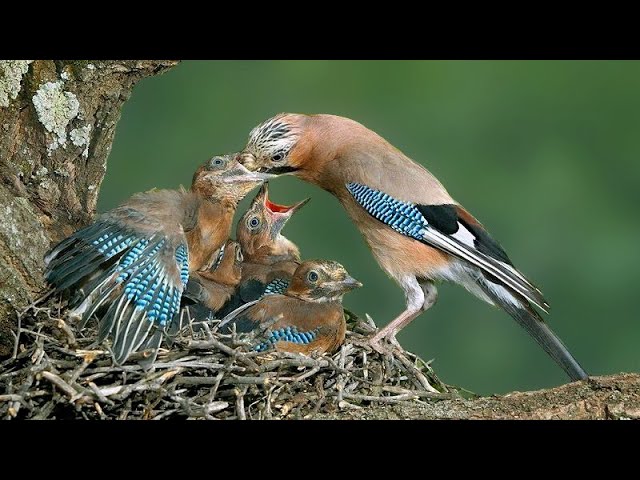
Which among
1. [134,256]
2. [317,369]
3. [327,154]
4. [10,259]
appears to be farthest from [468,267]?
[10,259]

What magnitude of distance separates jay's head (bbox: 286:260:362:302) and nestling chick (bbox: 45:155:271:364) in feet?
1.74

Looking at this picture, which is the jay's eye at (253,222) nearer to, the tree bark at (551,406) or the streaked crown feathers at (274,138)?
the streaked crown feathers at (274,138)

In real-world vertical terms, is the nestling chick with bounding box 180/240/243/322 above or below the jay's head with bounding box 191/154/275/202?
below

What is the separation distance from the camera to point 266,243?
5.76m

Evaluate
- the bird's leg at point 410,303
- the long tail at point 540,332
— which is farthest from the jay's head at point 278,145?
the long tail at point 540,332

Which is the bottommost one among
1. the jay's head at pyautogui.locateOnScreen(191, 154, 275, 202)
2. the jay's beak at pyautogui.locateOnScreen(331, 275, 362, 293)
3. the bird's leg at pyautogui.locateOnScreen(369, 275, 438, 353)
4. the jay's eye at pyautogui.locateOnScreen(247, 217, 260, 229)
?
the bird's leg at pyautogui.locateOnScreen(369, 275, 438, 353)

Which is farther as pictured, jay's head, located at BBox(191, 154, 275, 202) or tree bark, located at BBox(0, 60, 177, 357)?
jay's head, located at BBox(191, 154, 275, 202)

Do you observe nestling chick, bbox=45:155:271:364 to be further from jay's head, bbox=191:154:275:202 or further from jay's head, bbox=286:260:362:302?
jay's head, bbox=286:260:362:302

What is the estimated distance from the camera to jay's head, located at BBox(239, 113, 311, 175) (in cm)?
556

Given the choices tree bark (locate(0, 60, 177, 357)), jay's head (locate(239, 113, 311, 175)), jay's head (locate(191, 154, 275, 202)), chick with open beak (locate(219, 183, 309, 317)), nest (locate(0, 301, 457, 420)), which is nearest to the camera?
nest (locate(0, 301, 457, 420))

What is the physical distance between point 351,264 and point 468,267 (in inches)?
87.8

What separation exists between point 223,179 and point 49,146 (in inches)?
33.3

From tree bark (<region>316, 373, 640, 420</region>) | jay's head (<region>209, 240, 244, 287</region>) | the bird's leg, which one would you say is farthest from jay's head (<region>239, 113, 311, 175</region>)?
tree bark (<region>316, 373, 640, 420</region>)

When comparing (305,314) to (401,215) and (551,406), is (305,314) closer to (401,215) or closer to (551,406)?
(401,215)
